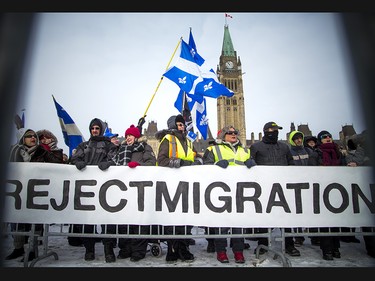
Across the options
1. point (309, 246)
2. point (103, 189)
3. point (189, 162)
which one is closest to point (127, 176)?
point (103, 189)

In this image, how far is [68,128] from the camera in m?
8.41

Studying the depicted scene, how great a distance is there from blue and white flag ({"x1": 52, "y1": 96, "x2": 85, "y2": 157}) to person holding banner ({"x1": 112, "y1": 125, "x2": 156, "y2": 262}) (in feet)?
15.2

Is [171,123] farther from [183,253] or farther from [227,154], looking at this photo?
[183,253]

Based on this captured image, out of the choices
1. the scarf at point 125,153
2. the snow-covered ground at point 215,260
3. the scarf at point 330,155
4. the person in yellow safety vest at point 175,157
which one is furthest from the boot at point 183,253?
the scarf at point 330,155

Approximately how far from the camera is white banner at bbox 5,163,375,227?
393cm

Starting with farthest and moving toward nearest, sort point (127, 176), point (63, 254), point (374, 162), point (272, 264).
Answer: point (63, 254)
point (127, 176)
point (272, 264)
point (374, 162)

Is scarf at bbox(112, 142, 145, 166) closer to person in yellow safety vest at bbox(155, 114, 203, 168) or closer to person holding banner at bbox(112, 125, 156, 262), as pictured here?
person holding banner at bbox(112, 125, 156, 262)

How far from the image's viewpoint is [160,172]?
409cm

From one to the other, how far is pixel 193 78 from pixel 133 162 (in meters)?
5.06

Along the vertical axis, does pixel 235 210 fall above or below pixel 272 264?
above

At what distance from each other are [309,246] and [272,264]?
65.6 inches

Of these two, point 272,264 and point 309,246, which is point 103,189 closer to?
point 272,264

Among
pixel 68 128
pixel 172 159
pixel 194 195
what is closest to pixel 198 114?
pixel 68 128
